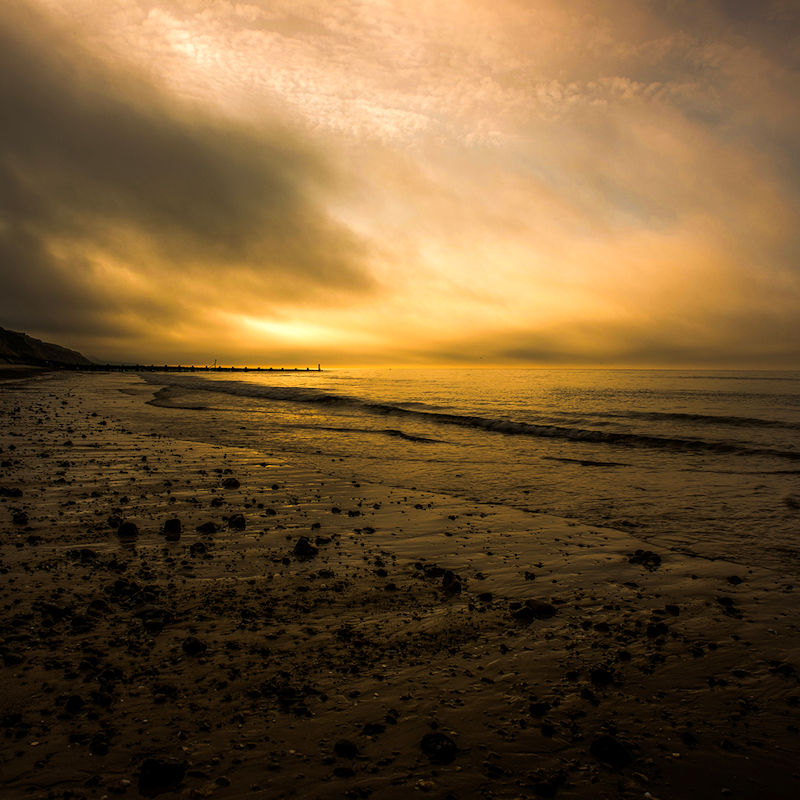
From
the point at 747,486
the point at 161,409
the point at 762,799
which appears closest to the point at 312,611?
the point at 762,799

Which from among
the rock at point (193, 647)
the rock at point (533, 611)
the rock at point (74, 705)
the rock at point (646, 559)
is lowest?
the rock at point (646, 559)

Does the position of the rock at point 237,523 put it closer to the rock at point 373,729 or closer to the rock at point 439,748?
the rock at point 373,729

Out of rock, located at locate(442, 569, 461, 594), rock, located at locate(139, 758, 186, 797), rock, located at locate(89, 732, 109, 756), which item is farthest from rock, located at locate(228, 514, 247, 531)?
rock, located at locate(139, 758, 186, 797)

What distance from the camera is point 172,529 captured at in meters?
8.23

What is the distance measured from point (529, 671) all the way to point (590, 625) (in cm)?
137

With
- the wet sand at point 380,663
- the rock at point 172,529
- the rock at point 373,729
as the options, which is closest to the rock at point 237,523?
the wet sand at point 380,663

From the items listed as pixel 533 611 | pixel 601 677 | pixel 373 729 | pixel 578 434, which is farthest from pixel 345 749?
pixel 578 434

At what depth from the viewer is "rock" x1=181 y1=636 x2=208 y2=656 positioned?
460 centimetres

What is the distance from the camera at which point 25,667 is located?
4.20 metres

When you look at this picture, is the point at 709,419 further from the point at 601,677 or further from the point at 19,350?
the point at 19,350

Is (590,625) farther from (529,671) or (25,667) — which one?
(25,667)

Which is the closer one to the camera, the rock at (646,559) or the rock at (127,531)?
the rock at (646,559)

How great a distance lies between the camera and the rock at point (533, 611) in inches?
224

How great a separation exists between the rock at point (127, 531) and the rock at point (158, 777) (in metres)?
5.53
